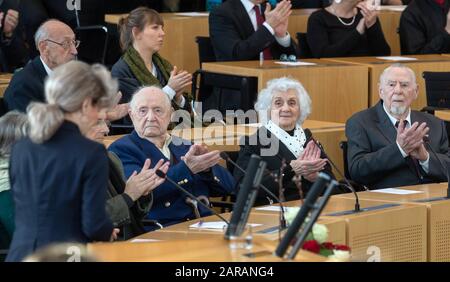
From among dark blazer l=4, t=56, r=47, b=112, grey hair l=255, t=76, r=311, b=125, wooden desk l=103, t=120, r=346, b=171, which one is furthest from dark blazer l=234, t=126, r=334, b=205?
dark blazer l=4, t=56, r=47, b=112

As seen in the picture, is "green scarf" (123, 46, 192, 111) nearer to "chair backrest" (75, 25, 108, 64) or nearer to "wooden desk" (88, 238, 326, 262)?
"chair backrest" (75, 25, 108, 64)

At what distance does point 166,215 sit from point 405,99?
190cm

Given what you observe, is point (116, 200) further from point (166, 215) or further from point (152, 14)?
point (152, 14)

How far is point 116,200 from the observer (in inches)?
239

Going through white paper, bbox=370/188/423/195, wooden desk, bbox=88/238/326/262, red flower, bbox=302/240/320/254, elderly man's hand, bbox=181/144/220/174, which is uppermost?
elderly man's hand, bbox=181/144/220/174

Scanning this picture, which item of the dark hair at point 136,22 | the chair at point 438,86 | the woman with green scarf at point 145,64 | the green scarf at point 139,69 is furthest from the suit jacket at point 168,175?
the chair at point 438,86

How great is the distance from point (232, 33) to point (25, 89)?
264 centimetres

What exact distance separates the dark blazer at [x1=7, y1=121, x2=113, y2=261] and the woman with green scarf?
12.7 ft

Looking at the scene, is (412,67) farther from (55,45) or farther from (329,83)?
(55,45)

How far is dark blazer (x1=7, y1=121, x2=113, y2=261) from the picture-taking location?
14.8ft

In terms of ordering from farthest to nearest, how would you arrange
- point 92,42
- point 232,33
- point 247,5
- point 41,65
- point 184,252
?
point 92,42 → point 247,5 → point 232,33 → point 41,65 → point 184,252

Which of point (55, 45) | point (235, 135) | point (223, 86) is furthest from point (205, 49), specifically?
point (235, 135)

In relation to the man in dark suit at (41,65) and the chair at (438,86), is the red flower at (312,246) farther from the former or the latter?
the chair at (438,86)

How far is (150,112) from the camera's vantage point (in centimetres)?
685
